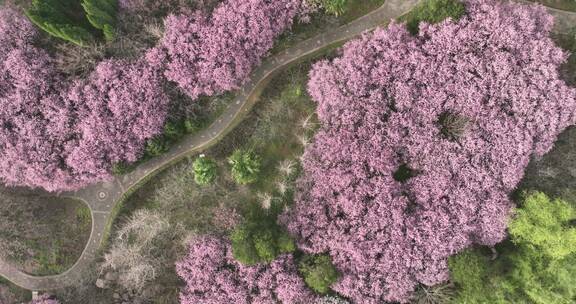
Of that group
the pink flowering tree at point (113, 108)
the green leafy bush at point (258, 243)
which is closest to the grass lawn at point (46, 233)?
the pink flowering tree at point (113, 108)

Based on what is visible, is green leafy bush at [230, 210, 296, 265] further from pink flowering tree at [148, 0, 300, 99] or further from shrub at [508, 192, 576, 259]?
shrub at [508, 192, 576, 259]

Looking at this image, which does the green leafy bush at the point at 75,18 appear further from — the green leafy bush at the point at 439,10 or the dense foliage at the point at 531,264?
the dense foliage at the point at 531,264

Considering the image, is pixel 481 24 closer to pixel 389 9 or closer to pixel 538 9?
pixel 538 9

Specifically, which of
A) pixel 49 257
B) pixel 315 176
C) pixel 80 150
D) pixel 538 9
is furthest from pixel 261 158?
pixel 538 9

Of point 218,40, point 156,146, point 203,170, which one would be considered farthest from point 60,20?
point 203,170

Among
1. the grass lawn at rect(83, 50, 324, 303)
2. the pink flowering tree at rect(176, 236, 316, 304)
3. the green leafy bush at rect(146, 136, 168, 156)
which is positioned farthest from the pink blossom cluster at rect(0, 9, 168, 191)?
the pink flowering tree at rect(176, 236, 316, 304)

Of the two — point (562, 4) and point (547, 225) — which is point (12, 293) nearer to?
point (547, 225)
